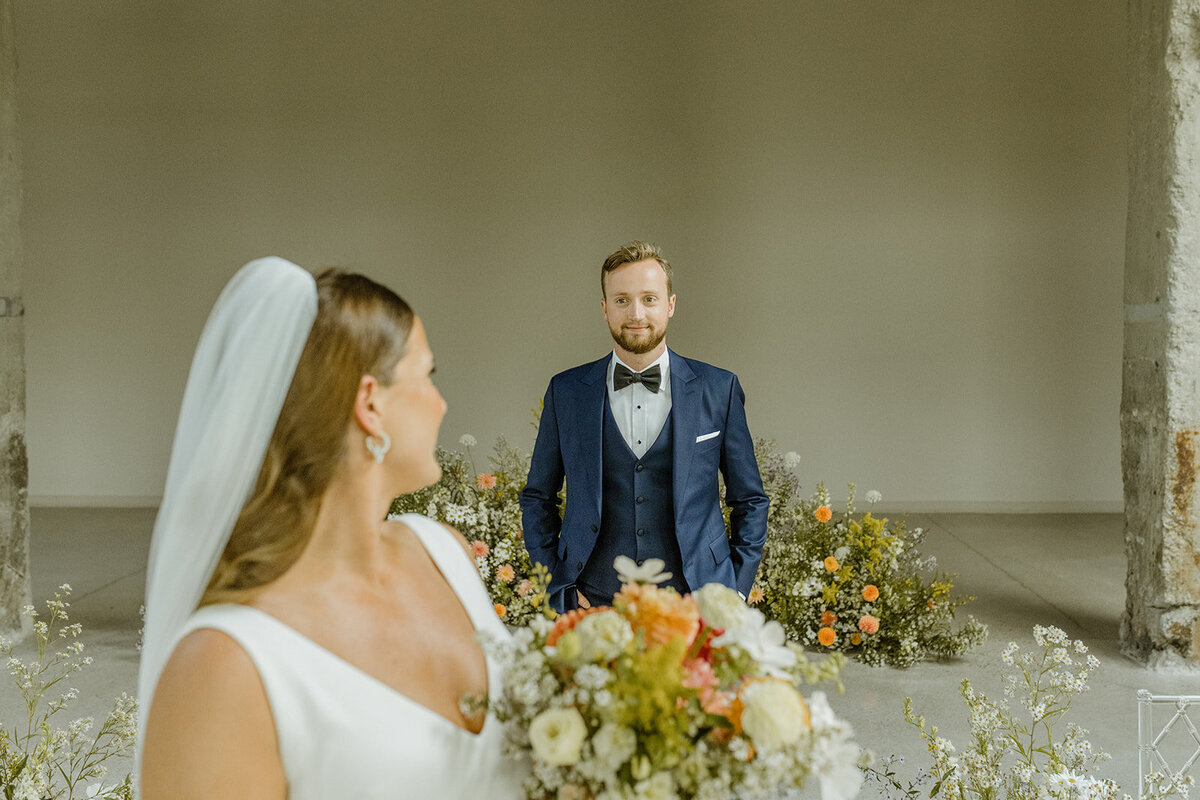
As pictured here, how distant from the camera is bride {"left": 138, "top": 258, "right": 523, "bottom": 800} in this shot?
1.31 m

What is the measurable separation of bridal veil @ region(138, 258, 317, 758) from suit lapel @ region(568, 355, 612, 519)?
5.85 ft

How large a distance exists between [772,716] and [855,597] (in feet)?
14.9

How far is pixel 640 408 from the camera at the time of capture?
3.27 m

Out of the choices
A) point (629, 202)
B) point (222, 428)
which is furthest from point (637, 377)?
point (629, 202)

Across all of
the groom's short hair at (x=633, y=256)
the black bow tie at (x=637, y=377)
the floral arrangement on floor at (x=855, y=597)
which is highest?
the groom's short hair at (x=633, y=256)

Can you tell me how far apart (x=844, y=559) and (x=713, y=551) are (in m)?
2.66

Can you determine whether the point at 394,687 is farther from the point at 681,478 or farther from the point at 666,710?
the point at 681,478

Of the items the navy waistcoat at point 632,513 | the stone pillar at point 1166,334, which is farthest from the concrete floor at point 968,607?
the navy waistcoat at point 632,513

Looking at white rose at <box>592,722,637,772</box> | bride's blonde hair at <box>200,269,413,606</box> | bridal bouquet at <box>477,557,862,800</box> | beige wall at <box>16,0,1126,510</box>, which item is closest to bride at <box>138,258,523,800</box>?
bride's blonde hair at <box>200,269,413,606</box>

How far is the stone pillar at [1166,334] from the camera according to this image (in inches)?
201

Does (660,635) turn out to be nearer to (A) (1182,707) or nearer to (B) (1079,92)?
(A) (1182,707)

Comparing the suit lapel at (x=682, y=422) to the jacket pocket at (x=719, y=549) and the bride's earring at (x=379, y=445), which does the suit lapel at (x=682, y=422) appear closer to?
the jacket pocket at (x=719, y=549)

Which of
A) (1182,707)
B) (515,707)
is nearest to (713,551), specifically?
(1182,707)

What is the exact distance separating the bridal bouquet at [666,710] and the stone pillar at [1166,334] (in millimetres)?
4501
